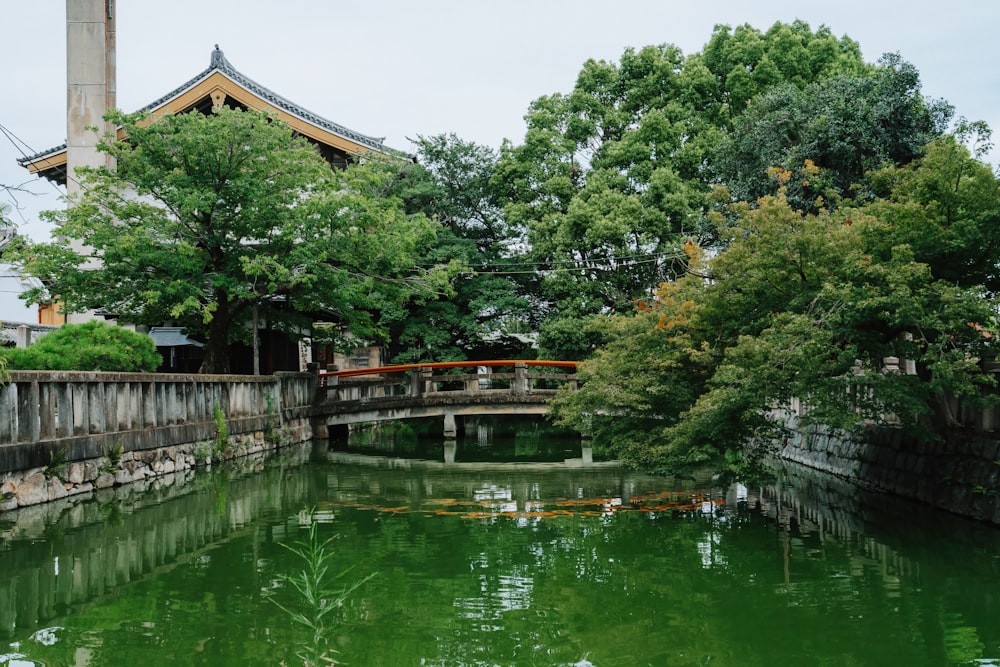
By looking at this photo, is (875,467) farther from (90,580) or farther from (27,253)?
(27,253)

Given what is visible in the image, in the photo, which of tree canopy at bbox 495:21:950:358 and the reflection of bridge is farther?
the reflection of bridge

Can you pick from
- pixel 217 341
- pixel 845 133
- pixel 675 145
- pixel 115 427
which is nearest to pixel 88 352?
pixel 115 427

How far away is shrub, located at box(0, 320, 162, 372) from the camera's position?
13820mm

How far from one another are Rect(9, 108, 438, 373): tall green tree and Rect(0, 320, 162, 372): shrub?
142cm

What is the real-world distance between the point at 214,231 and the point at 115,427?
237 inches

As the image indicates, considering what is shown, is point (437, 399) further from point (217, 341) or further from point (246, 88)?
point (246, 88)

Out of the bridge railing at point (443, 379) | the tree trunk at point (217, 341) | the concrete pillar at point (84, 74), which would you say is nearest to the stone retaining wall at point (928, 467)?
the bridge railing at point (443, 379)

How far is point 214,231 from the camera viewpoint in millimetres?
19078

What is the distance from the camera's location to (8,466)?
11484mm

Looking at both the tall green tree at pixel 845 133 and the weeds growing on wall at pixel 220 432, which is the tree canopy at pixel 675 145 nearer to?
the tall green tree at pixel 845 133

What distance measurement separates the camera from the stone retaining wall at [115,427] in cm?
1176

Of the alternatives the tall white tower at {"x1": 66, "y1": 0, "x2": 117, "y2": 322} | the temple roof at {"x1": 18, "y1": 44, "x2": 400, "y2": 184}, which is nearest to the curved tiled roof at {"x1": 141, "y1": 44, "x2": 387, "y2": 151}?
the temple roof at {"x1": 18, "y1": 44, "x2": 400, "y2": 184}

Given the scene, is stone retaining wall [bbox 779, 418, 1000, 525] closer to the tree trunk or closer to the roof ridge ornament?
the tree trunk

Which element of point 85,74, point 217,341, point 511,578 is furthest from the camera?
point 85,74
